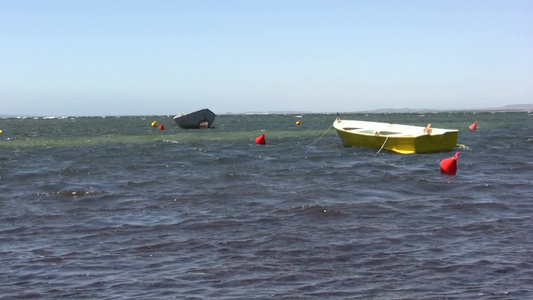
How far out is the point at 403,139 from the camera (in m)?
25.9

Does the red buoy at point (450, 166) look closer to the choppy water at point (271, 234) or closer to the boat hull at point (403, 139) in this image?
the choppy water at point (271, 234)

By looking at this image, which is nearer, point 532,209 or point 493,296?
point 493,296

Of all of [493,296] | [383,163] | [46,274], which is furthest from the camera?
[383,163]

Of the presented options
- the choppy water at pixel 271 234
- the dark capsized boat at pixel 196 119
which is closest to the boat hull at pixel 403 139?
the choppy water at pixel 271 234

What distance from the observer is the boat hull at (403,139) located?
25344 mm

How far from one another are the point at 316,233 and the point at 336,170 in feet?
34.8

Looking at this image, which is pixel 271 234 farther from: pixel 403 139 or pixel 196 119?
pixel 196 119

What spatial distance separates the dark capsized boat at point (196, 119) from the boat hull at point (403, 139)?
3156 centimetres

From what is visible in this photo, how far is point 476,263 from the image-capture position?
8453mm

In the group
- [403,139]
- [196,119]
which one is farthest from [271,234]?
[196,119]

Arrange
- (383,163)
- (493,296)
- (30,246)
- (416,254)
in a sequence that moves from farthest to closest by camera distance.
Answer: (383,163), (30,246), (416,254), (493,296)

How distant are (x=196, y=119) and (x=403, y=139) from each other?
1503 inches

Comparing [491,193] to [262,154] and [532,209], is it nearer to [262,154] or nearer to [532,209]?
[532,209]

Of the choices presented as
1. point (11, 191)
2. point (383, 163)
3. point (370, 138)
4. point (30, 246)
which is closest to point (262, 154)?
point (370, 138)
